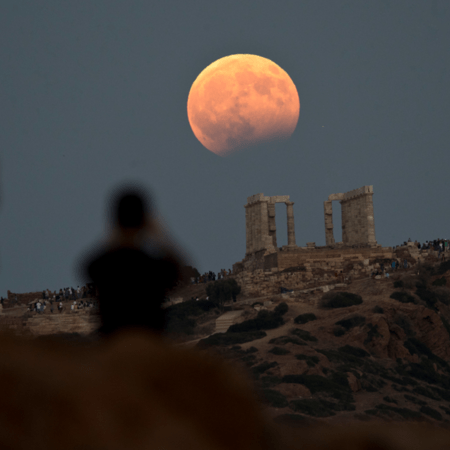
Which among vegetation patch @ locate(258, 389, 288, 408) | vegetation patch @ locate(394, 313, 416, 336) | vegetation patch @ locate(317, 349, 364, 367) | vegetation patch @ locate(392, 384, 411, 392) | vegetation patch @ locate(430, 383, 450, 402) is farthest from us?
vegetation patch @ locate(394, 313, 416, 336)

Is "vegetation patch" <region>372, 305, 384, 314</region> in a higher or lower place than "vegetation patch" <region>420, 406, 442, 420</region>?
higher

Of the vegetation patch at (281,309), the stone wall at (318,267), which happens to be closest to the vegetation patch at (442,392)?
the vegetation patch at (281,309)

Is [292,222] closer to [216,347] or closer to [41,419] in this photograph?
[216,347]

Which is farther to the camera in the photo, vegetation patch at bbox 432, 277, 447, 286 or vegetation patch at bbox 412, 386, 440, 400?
vegetation patch at bbox 432, 277, 447, 286

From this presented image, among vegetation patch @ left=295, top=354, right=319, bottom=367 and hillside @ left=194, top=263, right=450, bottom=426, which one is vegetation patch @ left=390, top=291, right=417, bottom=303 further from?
vegetation patch @ left=295, top=354, right=319, bottom=367

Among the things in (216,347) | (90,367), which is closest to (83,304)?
(216,347)

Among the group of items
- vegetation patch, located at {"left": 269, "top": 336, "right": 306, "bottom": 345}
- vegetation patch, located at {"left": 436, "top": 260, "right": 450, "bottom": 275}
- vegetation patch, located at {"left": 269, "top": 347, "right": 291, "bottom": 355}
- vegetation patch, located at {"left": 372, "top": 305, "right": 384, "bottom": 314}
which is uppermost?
vegetation patch, located at {"left": 436, "top": 260, "right": 450, "bottom": 275}

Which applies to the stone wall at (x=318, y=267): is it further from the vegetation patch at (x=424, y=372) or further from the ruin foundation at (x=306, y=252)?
the vegetation patch at (x=424, y=372)

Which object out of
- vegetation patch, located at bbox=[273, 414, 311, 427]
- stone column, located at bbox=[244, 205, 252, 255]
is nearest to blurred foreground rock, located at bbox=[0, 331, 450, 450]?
vegetation patch, located at bbox=[273, 414, 311, 427]
